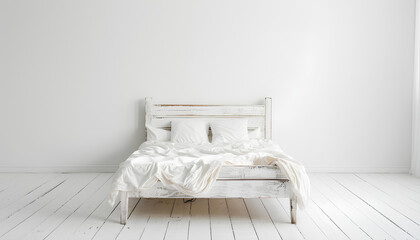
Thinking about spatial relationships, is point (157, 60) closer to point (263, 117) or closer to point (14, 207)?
point (263, 117)

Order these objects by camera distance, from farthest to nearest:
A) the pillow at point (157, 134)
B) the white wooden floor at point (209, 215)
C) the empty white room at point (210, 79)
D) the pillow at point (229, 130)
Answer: the empty white room at point (210, 79), the pillow at point (157, 134), the pillow at point (229, 130), the white wooden floor at point (209, 215)

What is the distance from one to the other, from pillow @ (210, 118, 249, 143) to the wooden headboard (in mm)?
155

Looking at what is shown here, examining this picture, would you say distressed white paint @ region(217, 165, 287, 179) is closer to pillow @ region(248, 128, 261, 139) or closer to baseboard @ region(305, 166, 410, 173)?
pillow @ region(248, 128, 261, 139)

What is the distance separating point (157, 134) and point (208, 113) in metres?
0.66

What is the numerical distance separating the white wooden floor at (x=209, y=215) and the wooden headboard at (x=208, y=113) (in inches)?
38.4

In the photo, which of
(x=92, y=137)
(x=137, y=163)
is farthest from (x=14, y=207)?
(x=92, y=137)

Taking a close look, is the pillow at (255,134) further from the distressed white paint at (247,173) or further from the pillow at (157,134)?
the distressed white paint at (247,173)

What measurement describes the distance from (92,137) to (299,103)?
8.45 feet

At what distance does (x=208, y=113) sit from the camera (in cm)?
493

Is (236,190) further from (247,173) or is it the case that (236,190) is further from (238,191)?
(247,173)

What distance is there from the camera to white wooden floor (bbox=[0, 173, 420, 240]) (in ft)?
9.72

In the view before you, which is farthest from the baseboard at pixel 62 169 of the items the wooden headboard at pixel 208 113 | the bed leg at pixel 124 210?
the bed leg at pixel 124 210

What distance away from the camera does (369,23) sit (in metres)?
5.01

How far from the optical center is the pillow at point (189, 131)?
4590 millimetres
